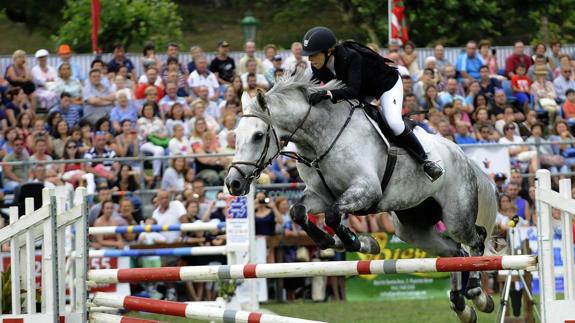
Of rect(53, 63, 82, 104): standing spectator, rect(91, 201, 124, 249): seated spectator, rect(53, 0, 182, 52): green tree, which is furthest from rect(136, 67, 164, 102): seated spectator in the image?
rect(53, 0, 182, 52): green tree

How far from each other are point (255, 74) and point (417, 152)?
7761 mm

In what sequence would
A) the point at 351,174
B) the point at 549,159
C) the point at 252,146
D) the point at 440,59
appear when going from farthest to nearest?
the point at 440,59, the point at 549,159, the point at 351,174, the point at 252,146

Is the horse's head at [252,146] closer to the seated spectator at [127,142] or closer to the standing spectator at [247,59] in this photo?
the seated spectator at [127,142]

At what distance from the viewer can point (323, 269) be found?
6.75 metres

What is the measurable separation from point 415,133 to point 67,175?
574 cm

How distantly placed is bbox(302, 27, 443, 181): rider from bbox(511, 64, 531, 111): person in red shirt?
333 inches

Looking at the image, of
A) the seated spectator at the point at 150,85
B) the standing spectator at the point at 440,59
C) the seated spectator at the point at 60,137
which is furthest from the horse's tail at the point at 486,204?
the standing spectator at the point at 440,59

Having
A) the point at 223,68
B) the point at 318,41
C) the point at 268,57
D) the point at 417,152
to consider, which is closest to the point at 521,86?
the point at 268,57

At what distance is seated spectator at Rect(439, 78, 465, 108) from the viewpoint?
50.5ft

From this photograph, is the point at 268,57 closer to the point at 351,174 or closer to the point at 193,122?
the point at 193,122

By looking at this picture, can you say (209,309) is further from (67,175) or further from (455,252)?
(67,175)

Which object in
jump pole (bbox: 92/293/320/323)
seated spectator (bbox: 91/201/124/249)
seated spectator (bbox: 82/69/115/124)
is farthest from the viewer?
seated spectator (bbox: 82/69/115/124)

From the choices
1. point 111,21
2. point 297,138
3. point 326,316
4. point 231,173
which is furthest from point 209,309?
point 111,21

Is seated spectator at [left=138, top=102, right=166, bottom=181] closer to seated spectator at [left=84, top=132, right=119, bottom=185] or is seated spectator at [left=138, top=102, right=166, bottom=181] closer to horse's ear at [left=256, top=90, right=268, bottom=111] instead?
seated spectator at [left=84, top=132, right=119, bottom=185]
